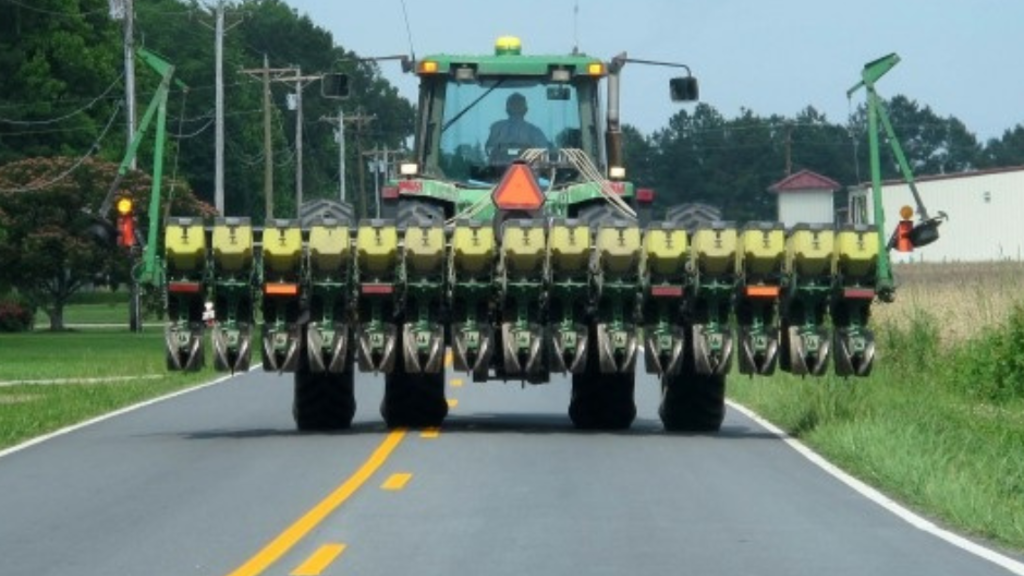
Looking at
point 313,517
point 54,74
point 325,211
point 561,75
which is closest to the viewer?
point 313,517

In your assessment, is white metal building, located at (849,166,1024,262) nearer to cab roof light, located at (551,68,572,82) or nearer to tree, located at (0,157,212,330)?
tree, located at (0,157,212,330)

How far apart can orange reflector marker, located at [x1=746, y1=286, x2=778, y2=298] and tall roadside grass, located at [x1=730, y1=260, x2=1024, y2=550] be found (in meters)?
1.46

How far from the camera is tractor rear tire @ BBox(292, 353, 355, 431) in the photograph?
25562mm

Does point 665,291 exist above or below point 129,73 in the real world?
below

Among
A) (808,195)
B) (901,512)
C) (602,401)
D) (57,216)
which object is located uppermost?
(808,195)

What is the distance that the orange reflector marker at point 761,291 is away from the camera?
78.3 feet

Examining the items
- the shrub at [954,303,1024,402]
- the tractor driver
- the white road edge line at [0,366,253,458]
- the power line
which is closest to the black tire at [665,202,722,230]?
the tractor driver

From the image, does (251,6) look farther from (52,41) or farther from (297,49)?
(52,41)

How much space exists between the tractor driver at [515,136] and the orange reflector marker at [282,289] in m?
3.27

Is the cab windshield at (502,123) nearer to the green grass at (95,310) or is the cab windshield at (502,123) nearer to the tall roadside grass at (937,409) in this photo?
the tall roadside grass at (937,409)

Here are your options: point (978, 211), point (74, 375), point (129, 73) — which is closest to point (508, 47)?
point (74, 375)

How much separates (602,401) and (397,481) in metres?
6.89

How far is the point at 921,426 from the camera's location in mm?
24297

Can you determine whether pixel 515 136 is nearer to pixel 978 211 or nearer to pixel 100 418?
A: pixel 100 418
